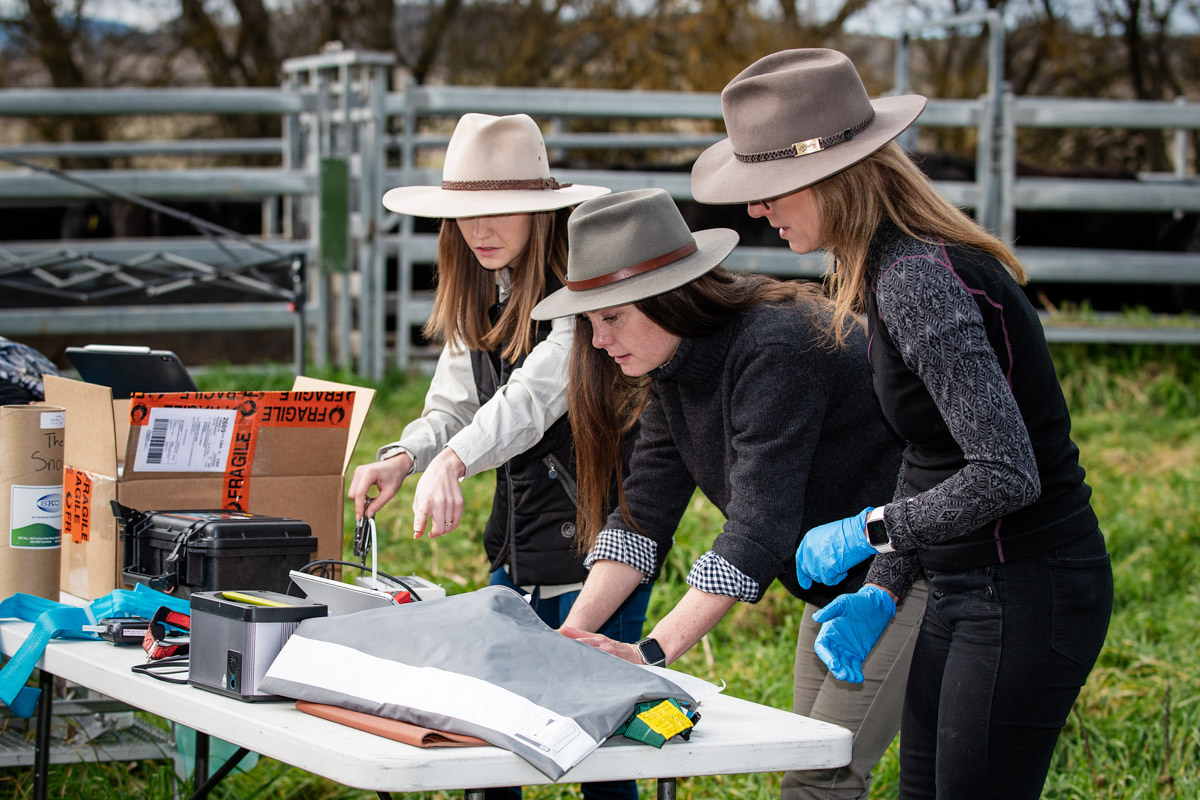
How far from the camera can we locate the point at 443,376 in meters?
2.76

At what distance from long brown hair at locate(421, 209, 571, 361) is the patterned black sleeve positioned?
907 millimetres

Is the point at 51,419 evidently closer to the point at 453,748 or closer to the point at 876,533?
the point at 453,748

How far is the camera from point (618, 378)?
232 cm

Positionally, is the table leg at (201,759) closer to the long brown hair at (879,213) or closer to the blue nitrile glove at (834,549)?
the blue nitrile glove at (834,549)

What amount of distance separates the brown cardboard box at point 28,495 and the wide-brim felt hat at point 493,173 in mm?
809

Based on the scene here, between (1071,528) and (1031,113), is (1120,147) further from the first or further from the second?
(1071,528)

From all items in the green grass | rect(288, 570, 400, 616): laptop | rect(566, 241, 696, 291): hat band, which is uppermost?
rect(566, 241, 696, 291): hat band

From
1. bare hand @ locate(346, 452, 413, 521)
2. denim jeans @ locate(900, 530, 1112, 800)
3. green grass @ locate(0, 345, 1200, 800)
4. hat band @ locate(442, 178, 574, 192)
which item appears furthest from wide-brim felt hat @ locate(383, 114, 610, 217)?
green grass @ locate(0, 345, 1200, 800)

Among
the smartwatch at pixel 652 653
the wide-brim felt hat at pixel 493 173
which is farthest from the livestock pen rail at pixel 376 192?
the smartwatch at pixel 652 653

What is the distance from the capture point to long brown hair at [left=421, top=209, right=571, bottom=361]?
8.29 feet

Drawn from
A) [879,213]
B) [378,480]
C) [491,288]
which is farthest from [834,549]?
[491,288]

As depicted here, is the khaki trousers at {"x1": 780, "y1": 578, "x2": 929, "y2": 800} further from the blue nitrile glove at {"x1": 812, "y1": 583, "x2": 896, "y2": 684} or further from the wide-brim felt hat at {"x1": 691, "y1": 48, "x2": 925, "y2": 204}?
Answer: the wide-brim felt hat at {"x1": 691, "y1": 48, "x2": 925, "y2": 204}

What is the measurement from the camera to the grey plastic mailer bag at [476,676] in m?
1.56

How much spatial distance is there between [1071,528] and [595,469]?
2.80ft
